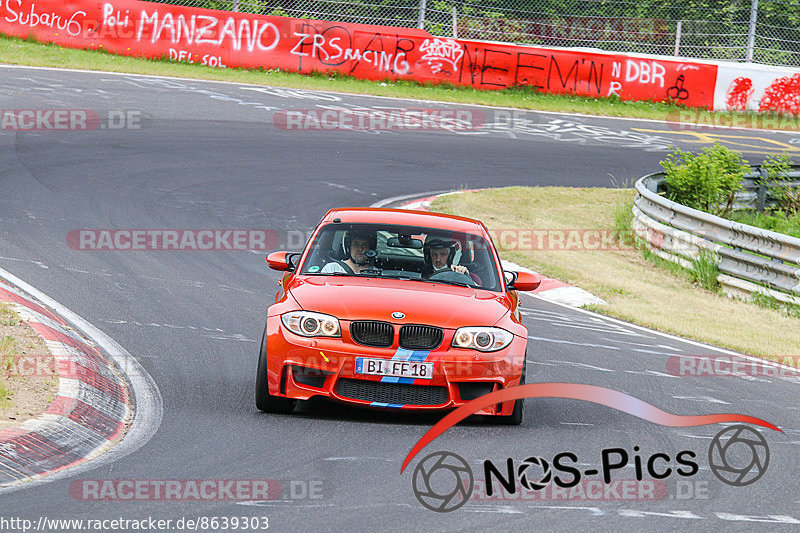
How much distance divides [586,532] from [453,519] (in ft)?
2.18

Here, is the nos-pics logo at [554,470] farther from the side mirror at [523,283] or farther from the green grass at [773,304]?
the green grass at [773,304]

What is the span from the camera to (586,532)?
5535 millimetres

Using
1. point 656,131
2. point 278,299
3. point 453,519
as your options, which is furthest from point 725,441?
point 656,131

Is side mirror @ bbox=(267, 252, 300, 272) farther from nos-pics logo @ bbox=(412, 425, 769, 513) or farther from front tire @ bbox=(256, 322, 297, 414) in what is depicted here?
nos-pics logo @ bbox=(412, 425, 769, 513)

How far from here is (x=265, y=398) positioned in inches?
298

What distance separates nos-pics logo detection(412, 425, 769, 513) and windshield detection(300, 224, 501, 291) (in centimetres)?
207

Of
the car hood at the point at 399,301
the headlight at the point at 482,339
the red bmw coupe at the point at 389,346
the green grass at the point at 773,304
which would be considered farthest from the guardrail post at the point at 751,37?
the headlight at the point at 482,339

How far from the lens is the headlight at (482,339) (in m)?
7.48

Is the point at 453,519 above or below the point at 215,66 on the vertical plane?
below

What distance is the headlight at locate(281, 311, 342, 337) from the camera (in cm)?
747

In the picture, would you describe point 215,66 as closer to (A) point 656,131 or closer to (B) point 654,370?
(A) point 656,131

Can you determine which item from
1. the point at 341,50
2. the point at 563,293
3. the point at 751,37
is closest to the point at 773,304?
the point at 563,293

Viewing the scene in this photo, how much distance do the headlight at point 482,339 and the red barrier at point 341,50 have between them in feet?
70.1

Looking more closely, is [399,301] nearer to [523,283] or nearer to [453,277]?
[453,277]
